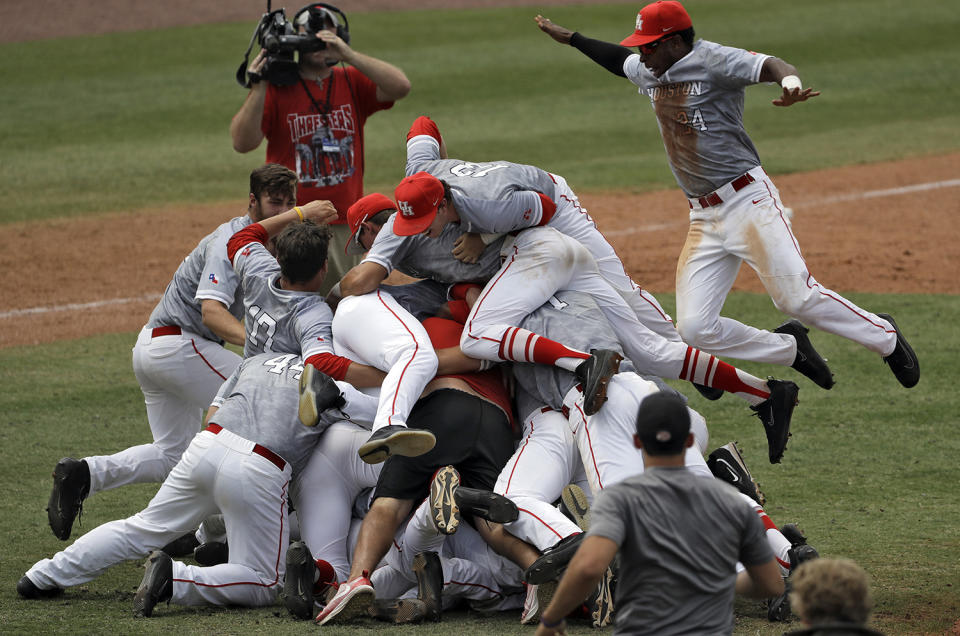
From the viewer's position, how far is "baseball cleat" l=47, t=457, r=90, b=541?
6.12 m

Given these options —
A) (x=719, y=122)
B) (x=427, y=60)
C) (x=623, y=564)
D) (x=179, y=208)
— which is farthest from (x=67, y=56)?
(x=623, y=564)

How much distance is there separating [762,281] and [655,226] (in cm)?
785

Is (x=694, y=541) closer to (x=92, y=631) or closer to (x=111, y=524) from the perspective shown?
(x=92, y=631)

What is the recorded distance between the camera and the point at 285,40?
7.78 meters

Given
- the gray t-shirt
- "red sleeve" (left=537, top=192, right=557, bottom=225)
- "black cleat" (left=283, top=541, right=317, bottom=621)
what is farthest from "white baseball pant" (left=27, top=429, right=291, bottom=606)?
the gray t-shirt

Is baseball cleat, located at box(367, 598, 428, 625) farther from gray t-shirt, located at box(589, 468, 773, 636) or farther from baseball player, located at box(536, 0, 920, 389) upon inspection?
baseball player, located at box(536, 0, 920, 389)

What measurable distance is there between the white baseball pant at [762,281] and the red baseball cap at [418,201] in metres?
1.97

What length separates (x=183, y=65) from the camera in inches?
883

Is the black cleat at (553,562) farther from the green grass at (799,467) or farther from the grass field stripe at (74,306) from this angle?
the grass field stripe at (74,306)

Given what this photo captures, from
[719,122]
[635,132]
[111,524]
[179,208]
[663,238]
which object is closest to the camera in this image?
[111,524]

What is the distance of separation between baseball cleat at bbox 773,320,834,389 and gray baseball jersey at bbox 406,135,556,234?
1740 mm

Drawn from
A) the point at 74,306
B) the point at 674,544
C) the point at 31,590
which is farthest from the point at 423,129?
the point at 74,306

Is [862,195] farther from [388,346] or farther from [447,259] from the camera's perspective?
[388,346]

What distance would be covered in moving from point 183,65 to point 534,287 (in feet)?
59.0
